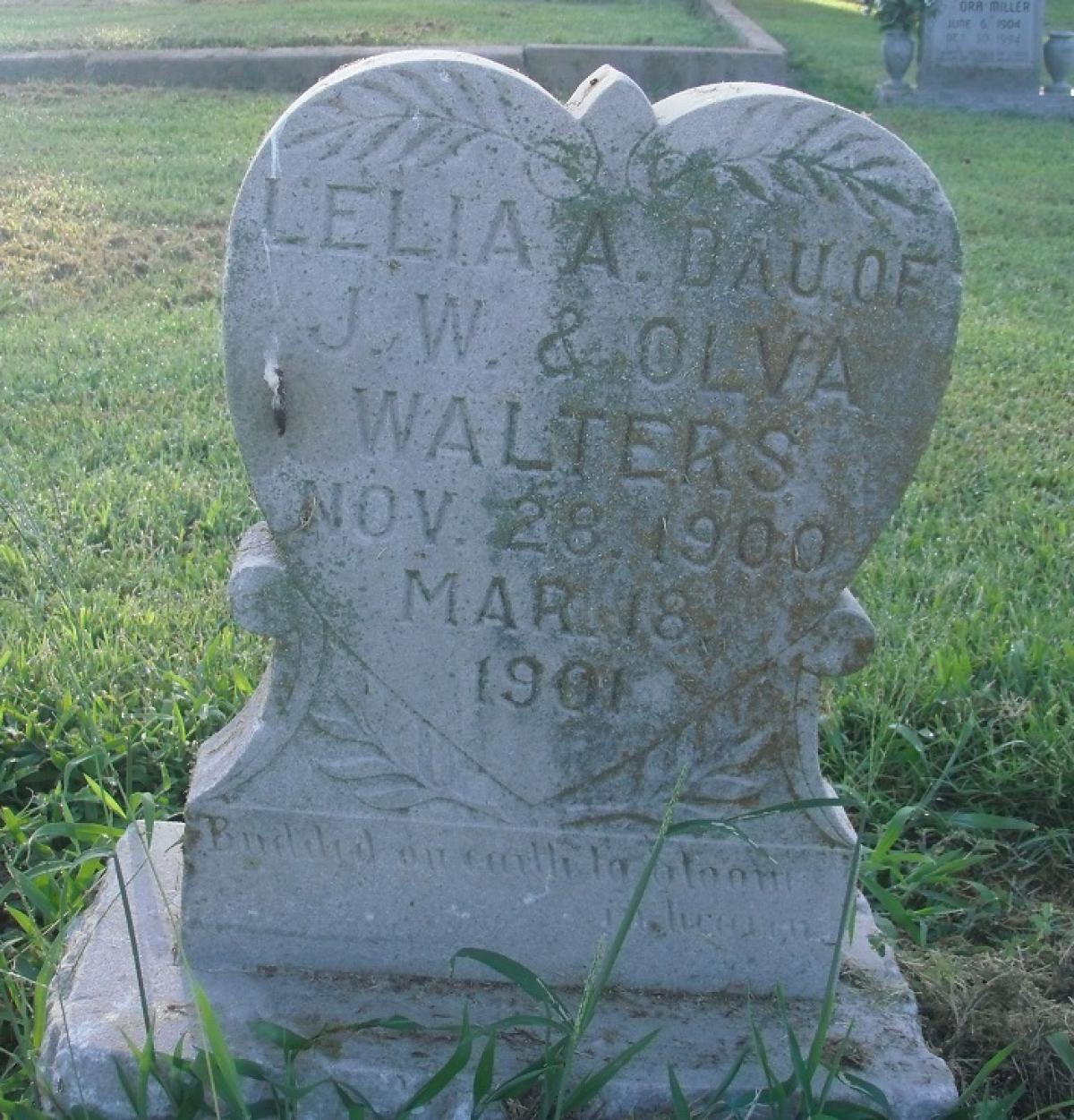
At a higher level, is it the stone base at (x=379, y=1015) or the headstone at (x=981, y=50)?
the headstone at (x=981, y=50)

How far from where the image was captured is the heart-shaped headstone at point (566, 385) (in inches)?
76.7

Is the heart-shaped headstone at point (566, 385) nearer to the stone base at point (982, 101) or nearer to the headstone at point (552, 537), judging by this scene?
the headstone at point (552, 537)

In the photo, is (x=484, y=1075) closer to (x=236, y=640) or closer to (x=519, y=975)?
(x=519, y=975)

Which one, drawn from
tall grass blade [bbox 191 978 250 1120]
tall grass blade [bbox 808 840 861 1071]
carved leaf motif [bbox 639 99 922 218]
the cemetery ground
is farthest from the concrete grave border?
tall grass blade [bbox 191 978 250 1120]

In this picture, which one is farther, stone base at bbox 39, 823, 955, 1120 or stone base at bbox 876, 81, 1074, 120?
stone base at bbox 876, 81, 1074, 120

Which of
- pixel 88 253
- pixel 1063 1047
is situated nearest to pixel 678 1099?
pixel 1063 1047

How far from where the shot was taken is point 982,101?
37.6 feet

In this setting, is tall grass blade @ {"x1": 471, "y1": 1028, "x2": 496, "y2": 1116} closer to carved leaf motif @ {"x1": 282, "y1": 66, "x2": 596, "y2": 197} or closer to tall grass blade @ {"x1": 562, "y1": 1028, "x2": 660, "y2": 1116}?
tall grass blade @ {"x1": 562, "y1": 1028, "x2": 660, "y2": 1116}

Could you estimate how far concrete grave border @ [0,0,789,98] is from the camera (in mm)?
10023

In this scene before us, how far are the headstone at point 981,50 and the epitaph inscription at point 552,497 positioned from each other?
10.5 metres

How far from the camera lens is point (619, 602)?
2.16 metres

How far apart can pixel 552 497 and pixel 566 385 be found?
163 millimetres

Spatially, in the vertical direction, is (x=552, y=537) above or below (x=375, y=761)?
above

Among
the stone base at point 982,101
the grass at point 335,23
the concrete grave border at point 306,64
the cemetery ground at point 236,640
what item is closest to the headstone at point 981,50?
the stone base at point 982,101
